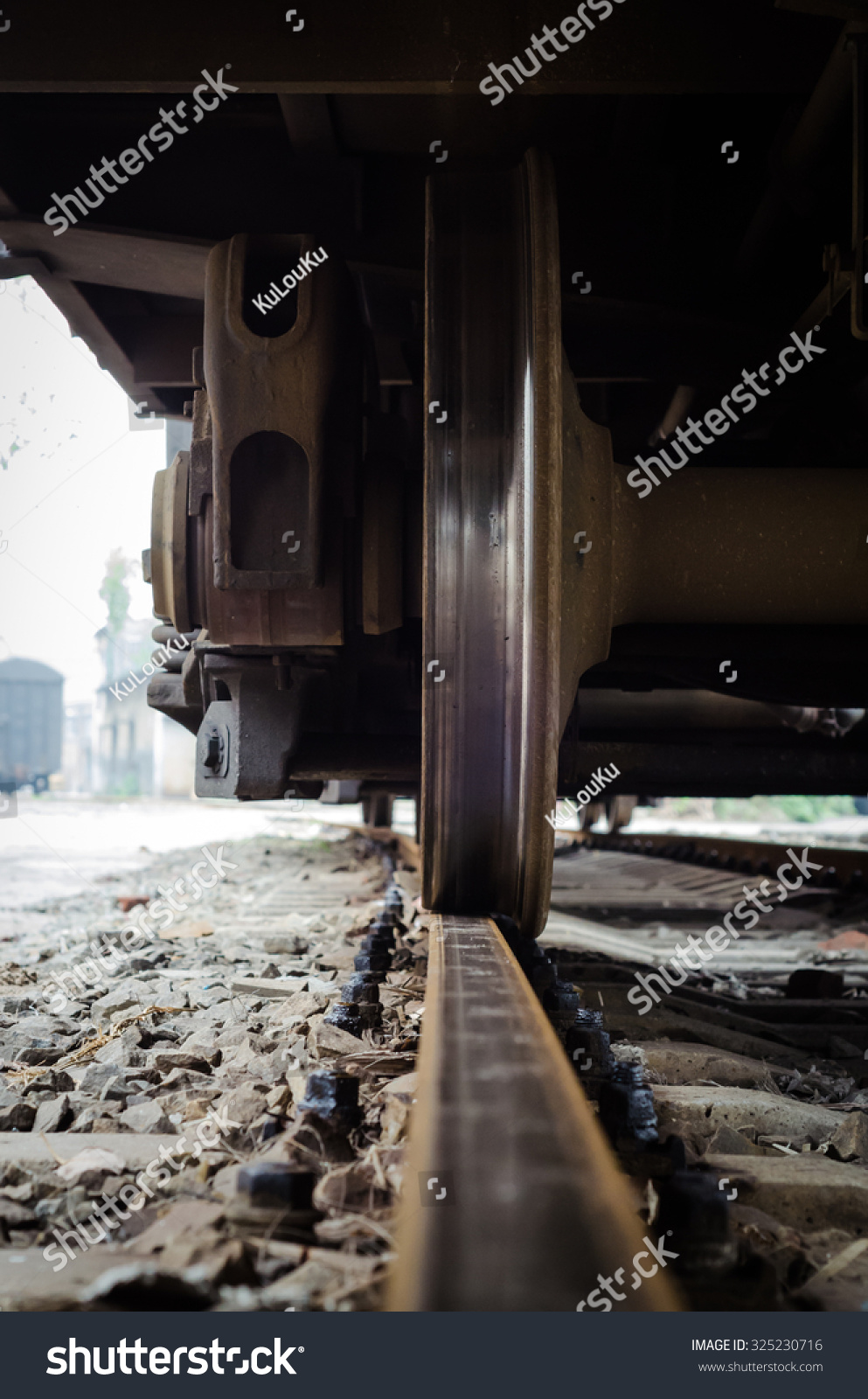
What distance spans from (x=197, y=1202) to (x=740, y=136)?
289 centimetres

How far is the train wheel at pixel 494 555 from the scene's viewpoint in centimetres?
176

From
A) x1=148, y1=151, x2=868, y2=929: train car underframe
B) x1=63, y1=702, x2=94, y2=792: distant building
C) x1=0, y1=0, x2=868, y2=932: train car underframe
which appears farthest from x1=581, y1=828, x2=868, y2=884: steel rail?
x1=63, y1=702, x2=94, y2=792: distant building

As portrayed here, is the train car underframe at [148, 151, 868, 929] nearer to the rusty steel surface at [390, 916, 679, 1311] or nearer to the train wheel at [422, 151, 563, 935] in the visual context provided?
the train wheel at [422, 151, 563, 935]

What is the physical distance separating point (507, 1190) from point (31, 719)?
955 inches

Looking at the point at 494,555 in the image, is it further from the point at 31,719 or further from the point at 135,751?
the point at 135,751

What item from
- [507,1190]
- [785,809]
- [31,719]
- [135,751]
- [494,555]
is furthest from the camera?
[135,751]

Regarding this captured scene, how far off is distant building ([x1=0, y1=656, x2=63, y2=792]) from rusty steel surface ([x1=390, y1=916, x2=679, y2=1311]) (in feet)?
75.6

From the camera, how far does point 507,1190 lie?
2.78 ft

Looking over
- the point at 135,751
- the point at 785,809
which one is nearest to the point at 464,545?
the point at 785,809

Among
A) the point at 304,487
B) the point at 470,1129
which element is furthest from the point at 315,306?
the point at 470,1129

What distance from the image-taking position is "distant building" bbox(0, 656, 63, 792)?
2241 centimetres

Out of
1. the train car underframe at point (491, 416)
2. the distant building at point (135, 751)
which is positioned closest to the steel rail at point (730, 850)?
the train car underframe at point (491, 416)

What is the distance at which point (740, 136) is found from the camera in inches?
101

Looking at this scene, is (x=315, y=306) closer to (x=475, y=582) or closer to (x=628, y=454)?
(x=475, y=582)
